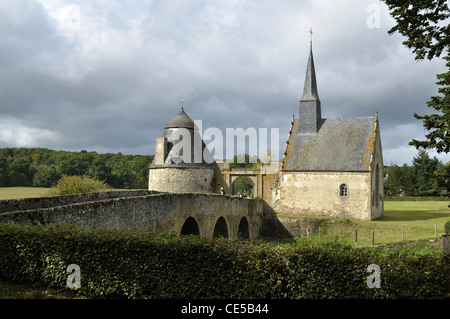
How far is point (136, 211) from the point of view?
48.2ft

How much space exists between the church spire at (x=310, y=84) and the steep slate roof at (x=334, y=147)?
2368mm

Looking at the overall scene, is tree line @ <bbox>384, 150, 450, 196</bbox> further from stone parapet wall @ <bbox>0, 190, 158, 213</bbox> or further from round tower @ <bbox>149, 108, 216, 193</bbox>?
stone parapet wall @ <bbox>0, 190, 158, 213</bbox>

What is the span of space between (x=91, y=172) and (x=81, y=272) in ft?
183

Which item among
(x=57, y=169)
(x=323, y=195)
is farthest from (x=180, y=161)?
(x=57, y=169)

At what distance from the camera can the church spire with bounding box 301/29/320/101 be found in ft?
120

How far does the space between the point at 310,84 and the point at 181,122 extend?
39.5 feet

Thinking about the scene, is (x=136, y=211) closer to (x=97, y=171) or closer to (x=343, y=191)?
(x=343, y=191)

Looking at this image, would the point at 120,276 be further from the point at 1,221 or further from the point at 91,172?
the point at 91,172

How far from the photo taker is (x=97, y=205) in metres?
12.7

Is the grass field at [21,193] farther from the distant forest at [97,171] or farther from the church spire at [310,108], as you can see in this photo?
the church spire at [310,108]

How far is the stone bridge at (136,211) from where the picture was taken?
36.8 ft

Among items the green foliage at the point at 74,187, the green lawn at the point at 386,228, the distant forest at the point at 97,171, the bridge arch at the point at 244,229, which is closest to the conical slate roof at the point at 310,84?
the green lawn at the point at 386,228

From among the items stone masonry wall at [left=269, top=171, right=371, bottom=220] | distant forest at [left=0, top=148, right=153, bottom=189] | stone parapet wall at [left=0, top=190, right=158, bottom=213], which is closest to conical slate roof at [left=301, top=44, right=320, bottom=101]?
stone masonry wall at [left=269, top=171, right=371, bottom=220]
